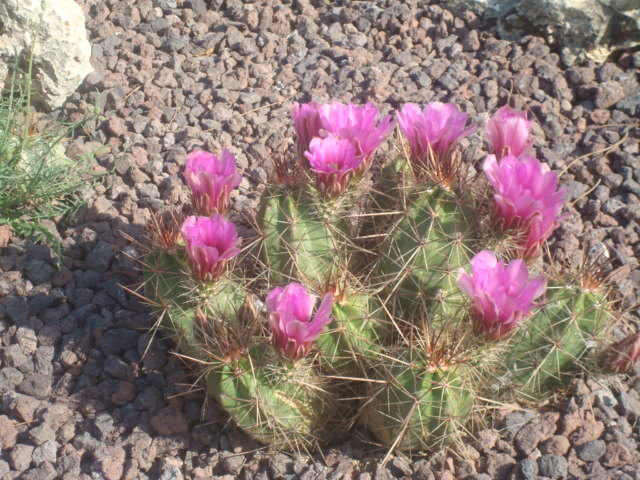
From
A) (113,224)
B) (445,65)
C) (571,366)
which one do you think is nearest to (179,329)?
(113,224)

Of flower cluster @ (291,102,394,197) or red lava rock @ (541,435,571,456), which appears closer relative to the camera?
flower cluster @ (291,102,394,197)

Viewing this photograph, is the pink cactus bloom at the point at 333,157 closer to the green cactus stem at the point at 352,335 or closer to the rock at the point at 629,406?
the green cactus stem at the point at 352,335

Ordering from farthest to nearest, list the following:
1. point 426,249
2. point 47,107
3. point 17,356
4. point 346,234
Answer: point 47,107
point 17,356
point 346,234
point 426,249

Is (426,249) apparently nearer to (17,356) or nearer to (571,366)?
(571,366)

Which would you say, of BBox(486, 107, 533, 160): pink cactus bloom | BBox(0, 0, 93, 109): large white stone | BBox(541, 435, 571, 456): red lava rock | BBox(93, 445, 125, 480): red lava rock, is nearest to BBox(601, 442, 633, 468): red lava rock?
BBox(541, 435, 571, 456): red lava rock

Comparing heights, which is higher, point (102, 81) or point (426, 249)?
point (426, 249)

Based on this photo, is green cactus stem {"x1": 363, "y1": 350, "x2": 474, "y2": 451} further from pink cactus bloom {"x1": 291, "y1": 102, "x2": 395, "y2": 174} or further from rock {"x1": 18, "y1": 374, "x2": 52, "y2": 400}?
rock {"x1": 18, "y1": 374, "x2": 52, "y2": 400}

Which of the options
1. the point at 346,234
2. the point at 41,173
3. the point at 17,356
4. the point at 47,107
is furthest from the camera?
the point at 47,107

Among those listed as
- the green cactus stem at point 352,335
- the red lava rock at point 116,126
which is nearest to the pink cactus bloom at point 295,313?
the green cactus stem at point 352,335
